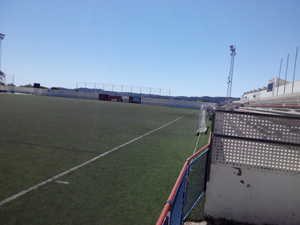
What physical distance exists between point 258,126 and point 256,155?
511 millimetres

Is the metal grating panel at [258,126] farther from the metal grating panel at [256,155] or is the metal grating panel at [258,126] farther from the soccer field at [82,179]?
the soccer field at [82,179]

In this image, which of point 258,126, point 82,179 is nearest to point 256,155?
point 258,126

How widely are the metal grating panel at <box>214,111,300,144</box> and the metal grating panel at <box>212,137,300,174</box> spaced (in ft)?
0.40

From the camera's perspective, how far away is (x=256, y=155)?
4.02m

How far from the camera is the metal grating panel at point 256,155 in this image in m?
3.85

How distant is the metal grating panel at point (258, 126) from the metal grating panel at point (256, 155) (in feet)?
0.40

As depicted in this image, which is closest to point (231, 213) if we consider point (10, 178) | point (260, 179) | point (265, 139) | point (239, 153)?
point (260, 179)

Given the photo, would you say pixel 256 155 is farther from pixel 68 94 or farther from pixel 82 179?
pixel 68 94

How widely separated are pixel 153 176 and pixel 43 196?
2.61m

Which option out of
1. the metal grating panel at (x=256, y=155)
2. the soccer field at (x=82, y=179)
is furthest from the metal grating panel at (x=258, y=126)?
the soccer field at (x=82, y=179)

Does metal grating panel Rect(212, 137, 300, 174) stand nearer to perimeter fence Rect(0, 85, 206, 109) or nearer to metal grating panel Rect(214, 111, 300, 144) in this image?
metal grating panel Rect(214, 111, 300, 144)

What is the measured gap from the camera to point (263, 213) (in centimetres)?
394

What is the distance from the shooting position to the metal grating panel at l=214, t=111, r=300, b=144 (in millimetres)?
3826

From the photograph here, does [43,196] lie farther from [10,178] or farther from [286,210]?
[286,210]
